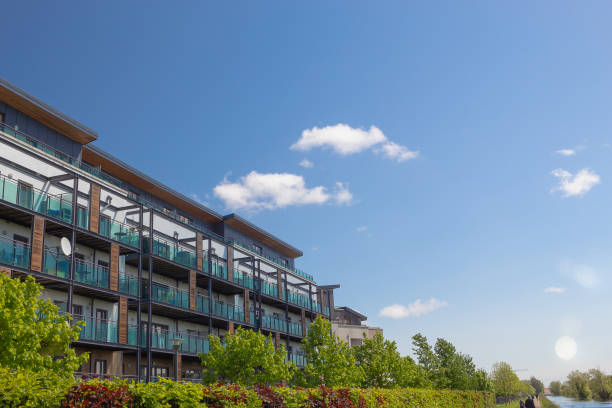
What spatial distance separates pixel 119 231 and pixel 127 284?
300 centimetres

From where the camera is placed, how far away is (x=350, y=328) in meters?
64.6

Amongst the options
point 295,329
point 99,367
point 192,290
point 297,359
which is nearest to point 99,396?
point 99,367

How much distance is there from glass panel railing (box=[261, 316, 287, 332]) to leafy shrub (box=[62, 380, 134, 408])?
121 feet

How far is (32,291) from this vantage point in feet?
56.7

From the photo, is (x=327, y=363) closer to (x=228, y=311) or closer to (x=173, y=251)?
(x=228, y=311)

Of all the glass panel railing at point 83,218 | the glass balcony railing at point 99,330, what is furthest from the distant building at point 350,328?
the glass panel railing at point 83,218

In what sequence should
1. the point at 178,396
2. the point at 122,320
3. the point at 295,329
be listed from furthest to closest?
the point at 295,329
the point at 122,320
the point at 178,396

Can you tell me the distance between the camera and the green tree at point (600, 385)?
10431cm

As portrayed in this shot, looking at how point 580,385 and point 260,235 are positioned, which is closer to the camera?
point 260,235

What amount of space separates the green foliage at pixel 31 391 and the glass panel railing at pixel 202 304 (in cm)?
2960

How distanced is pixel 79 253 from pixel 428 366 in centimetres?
3116

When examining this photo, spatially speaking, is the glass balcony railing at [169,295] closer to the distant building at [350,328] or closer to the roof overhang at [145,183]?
the roof overhang at [145,183]

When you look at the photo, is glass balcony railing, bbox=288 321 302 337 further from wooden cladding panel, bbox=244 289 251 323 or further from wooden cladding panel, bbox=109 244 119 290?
wooden cladding panel, bbox=109 244 119 290

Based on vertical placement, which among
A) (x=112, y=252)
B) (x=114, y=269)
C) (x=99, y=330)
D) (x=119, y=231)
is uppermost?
(x=119, y=231)
